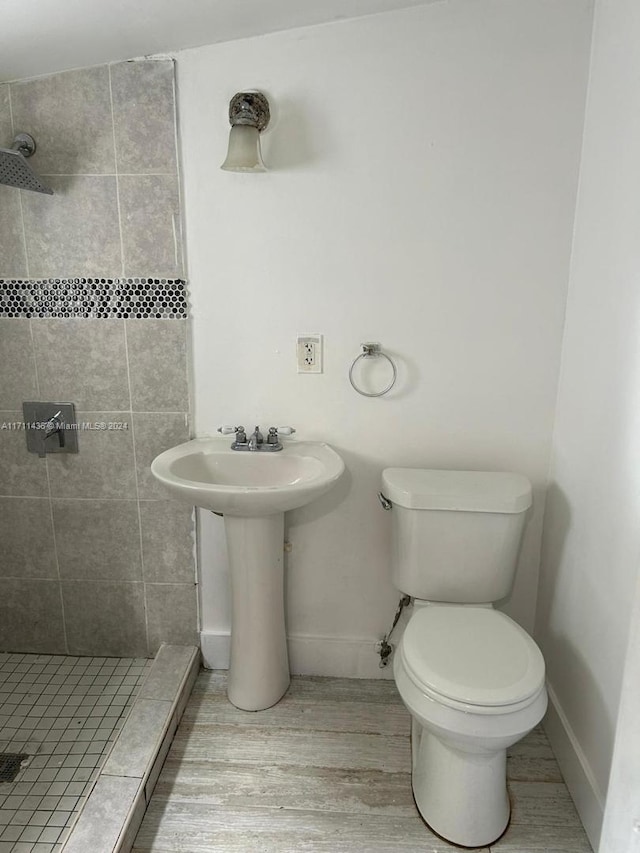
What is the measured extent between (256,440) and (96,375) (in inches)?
22.8

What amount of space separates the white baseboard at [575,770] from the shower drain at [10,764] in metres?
1.53

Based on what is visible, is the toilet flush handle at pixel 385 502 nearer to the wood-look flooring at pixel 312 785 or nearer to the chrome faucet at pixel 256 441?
the chrome faucet at pixel 256 441

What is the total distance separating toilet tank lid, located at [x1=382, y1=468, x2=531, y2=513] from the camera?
1.58m

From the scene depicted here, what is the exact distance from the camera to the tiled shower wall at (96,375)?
167 centimetres

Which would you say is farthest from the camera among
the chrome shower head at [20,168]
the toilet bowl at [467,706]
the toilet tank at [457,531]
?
the toilet tank at [457,531]

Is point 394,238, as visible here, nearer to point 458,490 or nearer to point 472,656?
point 458,490

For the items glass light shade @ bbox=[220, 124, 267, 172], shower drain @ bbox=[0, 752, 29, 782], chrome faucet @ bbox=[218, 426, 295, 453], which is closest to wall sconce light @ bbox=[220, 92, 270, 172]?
glass light shade @ bbox=[220, 124, 267, 172]

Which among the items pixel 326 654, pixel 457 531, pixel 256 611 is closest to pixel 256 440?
pixel 256 611

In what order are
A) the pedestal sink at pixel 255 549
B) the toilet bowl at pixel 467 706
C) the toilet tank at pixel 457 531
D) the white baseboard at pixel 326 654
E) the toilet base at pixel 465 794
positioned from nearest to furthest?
the toilet bowl at pixel 467 706, the toilet base at pixel 465 794, the toilet tank at pixel 457 531, the pedestal sink at pixel 255 549, the white baseboard at pixel 326 654

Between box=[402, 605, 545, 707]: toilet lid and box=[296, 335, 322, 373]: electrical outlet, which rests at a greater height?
box=[296, 335, 322, 373]: electrical outlet

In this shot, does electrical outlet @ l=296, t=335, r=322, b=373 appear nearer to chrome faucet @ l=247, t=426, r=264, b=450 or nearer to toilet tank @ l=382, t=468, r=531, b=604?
chrome faucet @ l=247, t=426, r=264, b=450

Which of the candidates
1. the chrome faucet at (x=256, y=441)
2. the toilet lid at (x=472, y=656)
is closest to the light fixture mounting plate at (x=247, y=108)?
the chrome faucet at (x=256, y=441)

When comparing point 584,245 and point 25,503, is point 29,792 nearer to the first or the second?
point 25,503

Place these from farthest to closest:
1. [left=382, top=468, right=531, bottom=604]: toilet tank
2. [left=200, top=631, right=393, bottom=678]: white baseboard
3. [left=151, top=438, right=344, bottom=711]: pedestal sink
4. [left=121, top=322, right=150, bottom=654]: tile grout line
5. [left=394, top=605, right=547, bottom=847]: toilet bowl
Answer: [left=200, top=631, right=393, bottom=678]: white baseboard, [left=121, top=322, right=150, bottom=654]: tile grout line, [left=151, top=438, right=344, bottom=711]: pedestal sink, [left=382, top=468, right=531, bottom=604]: toilet tank, [left=394, top=605, right=547, bottom=847]: toilet bowl
